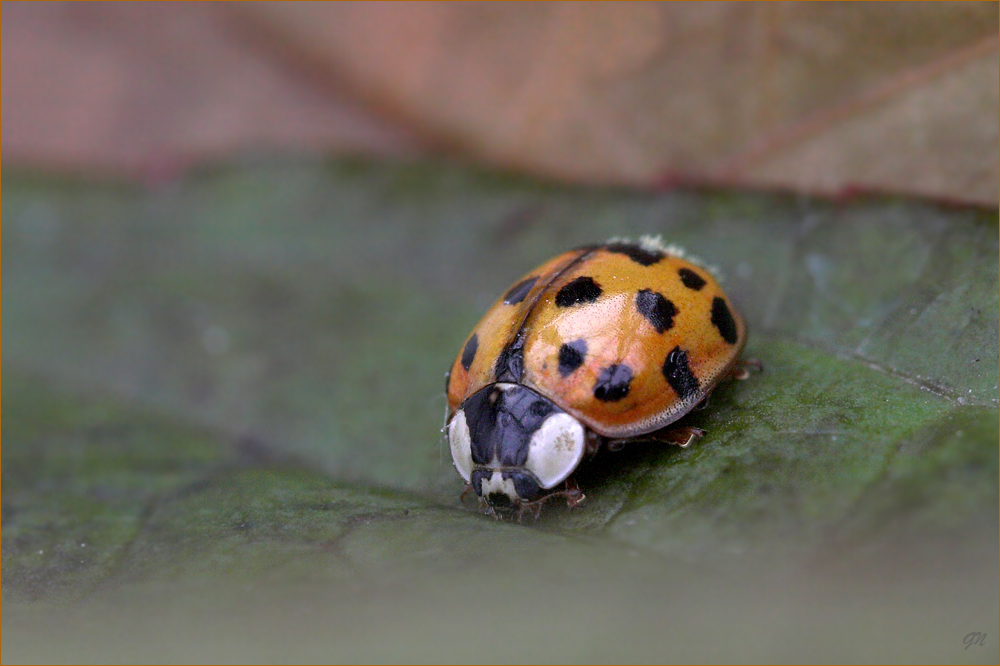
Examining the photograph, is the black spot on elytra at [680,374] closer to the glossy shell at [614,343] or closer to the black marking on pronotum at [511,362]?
the glossy shell at [614,343]

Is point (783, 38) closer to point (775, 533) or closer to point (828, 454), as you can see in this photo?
point (828, 454)

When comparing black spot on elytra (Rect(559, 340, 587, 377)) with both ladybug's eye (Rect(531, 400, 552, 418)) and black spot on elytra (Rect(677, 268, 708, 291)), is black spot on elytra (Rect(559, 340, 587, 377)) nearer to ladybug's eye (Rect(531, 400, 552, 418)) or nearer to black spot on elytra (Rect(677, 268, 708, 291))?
ladybug's eye (Rect(531, 400, 552, 418))

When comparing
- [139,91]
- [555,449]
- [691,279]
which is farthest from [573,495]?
[139,91]

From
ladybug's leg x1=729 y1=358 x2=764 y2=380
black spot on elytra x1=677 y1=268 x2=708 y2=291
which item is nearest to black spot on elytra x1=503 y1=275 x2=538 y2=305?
black spot on elytra x1=677 y1=268 x2=708 y2=291

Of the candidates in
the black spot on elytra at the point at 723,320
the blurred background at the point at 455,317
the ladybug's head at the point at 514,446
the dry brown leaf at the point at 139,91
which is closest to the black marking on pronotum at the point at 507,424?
the ladybug's head at the point at 514,446

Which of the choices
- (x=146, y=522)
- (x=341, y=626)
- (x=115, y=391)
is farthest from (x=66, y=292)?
(x=341, y=626)
